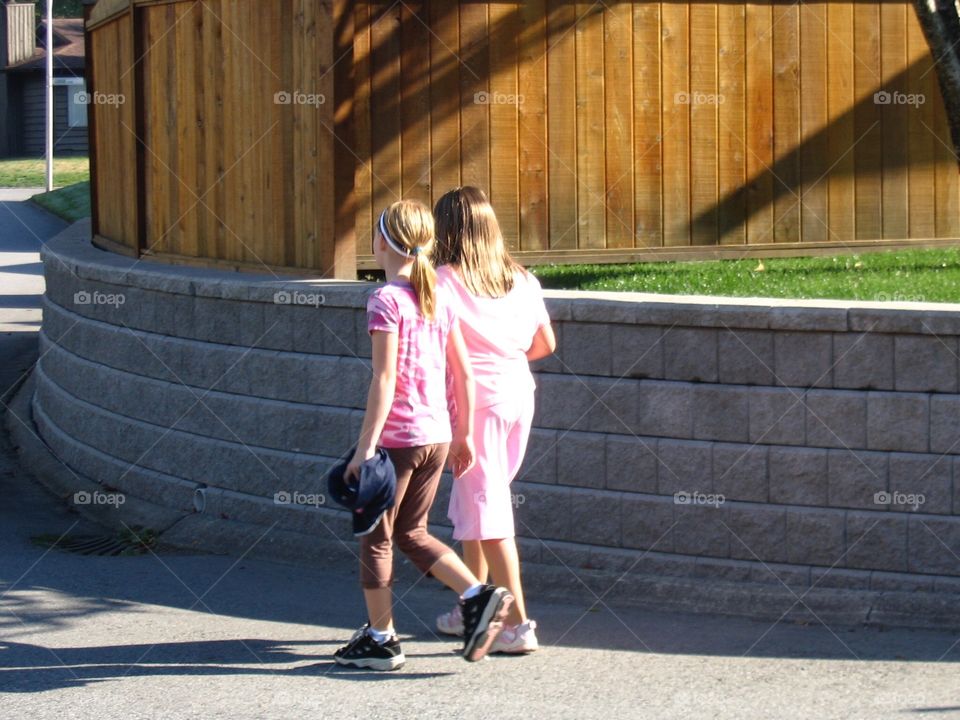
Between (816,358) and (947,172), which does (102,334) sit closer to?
(816,358)

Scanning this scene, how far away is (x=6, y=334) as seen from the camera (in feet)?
47.5

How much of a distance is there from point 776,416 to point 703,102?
3468 millimetres

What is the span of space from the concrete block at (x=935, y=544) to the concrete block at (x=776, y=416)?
59cm

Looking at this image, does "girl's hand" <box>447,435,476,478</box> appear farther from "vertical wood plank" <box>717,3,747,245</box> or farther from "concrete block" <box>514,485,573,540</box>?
"vertical wood plank" <box>717,3,747,245</box>

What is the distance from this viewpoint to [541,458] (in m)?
6.42

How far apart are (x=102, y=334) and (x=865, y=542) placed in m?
5.01

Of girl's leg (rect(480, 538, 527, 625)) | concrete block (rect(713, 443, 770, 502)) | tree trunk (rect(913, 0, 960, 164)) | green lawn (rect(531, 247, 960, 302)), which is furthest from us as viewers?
tree trunk (rect(913, 0, 960, 164))

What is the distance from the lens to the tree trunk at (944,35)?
7723 mm

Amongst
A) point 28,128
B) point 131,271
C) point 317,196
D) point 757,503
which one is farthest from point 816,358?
point 28,128

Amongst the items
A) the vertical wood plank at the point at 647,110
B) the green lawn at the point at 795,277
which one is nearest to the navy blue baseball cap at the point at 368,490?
the green lawn at the point at 795,277

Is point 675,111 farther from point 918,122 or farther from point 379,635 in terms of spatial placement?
point 379,635

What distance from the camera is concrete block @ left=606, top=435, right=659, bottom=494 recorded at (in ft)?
20.2

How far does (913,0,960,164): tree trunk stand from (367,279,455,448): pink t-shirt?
402 cm

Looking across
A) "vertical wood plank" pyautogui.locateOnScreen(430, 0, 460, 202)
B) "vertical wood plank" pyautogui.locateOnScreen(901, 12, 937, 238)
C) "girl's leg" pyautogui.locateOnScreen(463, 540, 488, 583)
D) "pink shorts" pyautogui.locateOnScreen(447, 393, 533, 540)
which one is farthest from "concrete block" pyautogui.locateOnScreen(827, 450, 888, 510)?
"vertical wood plank" pyautogui.locateOnScreen(901, 12, 937, 238)
